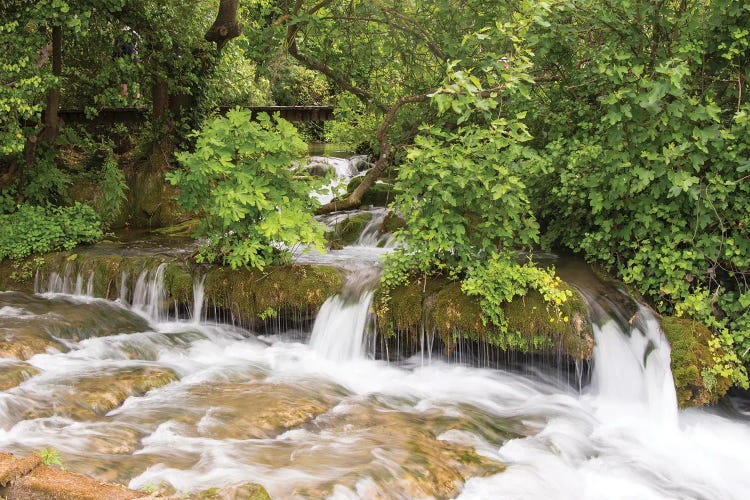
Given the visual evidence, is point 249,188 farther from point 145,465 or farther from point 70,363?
point 145,465

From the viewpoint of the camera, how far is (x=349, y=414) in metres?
5.61

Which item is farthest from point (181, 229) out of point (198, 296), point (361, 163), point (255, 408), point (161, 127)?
point (361, 163)

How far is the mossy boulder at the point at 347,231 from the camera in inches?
380

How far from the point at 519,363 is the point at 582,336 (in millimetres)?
746

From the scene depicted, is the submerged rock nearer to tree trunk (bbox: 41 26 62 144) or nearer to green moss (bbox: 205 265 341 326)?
green moss (bbox: 205 265 341 326)

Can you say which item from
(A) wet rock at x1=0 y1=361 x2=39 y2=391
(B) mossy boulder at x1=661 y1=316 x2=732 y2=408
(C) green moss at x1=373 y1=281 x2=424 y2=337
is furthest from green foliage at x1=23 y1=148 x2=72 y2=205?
(B) mossy boulder at x1=661 y1=316 x2=732 y2=408

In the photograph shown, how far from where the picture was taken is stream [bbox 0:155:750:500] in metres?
4.48

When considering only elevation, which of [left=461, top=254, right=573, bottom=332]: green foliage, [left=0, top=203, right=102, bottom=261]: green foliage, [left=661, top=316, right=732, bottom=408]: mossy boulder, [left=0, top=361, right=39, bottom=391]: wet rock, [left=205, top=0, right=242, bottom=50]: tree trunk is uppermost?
[left=205, top=0, right=242, bottom=50]: tree trunk

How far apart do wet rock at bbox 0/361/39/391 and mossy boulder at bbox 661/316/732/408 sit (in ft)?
20.8

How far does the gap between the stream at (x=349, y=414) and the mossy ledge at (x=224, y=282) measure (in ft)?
0.68

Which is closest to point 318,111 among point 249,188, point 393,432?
point 249,188

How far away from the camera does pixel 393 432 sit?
5172 mm

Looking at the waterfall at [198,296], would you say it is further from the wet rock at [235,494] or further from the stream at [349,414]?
the wet rock at [235,494]

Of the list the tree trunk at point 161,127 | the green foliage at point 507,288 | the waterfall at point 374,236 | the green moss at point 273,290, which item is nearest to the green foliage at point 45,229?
the tree trunk at point 161,127
